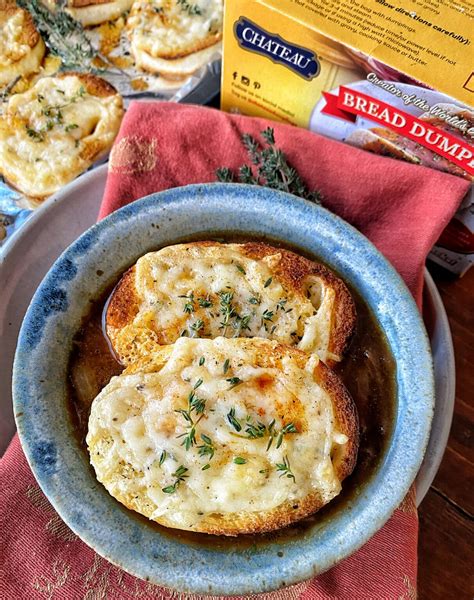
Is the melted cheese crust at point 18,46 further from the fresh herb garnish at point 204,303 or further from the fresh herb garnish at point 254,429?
the fresh herb garnish at point 254,429

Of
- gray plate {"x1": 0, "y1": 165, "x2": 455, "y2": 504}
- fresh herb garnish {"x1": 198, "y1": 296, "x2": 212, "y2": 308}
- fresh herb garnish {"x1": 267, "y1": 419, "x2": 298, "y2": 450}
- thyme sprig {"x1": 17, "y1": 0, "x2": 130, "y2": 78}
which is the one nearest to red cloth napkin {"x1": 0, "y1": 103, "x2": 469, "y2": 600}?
gray plate {"x1": 0, "y1": 165, "x2": 455, "y2": 504}

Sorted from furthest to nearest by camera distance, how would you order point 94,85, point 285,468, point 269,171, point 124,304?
point 94,85 < point 269,171 < point 124,304 < point 285,468

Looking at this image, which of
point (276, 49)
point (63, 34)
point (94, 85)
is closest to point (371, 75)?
point (276, 49)

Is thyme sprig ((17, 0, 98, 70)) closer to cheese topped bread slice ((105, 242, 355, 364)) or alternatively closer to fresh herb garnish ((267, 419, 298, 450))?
cheese topped bread slice ((105, 242, 355, 364))

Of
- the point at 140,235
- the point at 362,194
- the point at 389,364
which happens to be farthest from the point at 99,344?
the point at 362,194

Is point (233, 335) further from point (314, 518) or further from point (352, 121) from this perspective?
point (352, 121)

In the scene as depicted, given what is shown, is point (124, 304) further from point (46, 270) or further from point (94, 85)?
point (94, 85)

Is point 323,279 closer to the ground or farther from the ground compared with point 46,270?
farther from the ground
